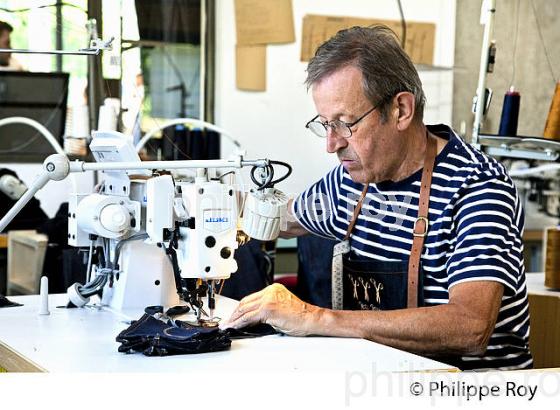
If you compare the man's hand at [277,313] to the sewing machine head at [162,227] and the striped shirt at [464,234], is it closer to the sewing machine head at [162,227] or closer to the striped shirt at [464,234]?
the sewing machine head at [162,227]

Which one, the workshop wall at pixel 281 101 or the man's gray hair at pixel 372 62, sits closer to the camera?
the man's gray hair at pixel 372 62

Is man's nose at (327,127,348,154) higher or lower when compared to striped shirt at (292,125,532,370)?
higher

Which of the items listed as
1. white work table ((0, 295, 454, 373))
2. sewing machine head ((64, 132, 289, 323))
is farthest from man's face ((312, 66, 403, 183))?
white work table ((0, 295, 454, 373))

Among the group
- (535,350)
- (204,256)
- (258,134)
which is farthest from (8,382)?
(258,134)

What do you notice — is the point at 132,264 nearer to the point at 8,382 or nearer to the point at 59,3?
the point at 59,3

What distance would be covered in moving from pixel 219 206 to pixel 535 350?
114 centimetres

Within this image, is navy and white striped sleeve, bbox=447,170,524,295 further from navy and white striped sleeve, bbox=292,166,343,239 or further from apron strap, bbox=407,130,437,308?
navy and white striped sleeve, bbox=292,166,343,239

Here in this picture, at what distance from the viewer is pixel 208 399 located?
128cm

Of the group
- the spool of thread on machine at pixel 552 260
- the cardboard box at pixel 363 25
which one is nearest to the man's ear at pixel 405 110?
the spool of thread on machine at pixel 552 260

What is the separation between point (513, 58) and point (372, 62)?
3.31 metres

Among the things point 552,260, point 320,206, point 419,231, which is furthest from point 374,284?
point 552,260

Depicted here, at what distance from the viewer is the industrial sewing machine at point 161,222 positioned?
6.23 feet

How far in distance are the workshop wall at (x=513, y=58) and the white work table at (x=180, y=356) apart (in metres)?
3.45

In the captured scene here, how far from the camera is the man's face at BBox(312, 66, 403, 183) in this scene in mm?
2049
